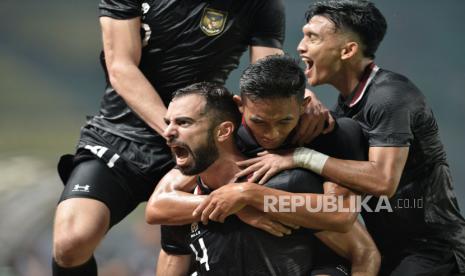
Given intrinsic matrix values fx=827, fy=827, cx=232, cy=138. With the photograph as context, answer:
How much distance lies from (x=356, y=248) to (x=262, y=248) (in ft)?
1.02

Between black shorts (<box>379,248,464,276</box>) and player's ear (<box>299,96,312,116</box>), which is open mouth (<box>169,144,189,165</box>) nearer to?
player's ear (<box>299,96,312,116</box>)

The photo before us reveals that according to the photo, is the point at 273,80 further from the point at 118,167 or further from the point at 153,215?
the point at 118,167

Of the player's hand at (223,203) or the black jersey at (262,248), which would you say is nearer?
the player's hand at (223,203)

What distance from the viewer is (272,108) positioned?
257cm

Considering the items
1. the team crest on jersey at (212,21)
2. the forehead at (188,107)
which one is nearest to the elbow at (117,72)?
the team crest on jersey at (212,21)

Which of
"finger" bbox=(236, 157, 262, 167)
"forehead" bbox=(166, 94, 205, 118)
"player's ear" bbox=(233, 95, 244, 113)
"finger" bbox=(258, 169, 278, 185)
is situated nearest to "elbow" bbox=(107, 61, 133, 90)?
"forehead" bbox=(166, 94, 205, 118)

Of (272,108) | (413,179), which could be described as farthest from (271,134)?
(413,179)

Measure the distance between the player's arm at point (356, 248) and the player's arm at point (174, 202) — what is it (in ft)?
1.39

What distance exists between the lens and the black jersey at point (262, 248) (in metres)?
2.63

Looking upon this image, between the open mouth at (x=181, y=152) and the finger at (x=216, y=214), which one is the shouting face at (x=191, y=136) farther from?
the finger at (x=216, y=214)

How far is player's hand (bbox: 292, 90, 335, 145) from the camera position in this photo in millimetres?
2656

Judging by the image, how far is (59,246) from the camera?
9.86 ft

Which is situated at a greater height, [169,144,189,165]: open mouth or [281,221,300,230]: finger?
[169,144,189,165]: open mouth

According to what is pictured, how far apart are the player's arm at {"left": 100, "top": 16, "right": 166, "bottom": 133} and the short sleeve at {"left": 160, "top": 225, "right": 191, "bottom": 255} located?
38 centimetres
